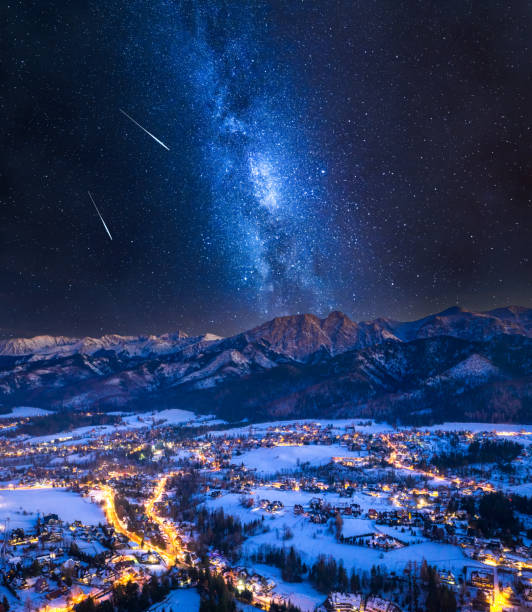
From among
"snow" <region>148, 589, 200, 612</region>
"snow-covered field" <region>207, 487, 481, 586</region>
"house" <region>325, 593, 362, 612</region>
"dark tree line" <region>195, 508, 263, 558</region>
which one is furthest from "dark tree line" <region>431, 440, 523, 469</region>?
"snow" <region>148, 589, 200, 612</region>

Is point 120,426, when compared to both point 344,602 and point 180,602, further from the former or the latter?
point 344,602

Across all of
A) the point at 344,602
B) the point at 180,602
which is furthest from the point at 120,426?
the point at 344,602

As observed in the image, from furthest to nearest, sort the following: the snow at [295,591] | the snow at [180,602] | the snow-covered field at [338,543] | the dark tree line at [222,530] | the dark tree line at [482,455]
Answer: the dark tree line at [482,455] → the dark tree line at [222,530] → the snow-covered field at [338,543] → the snow at [295,591] → the snow at [180,602]

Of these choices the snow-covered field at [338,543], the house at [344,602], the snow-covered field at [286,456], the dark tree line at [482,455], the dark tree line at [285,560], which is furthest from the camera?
the snow-covered field at [286,456]

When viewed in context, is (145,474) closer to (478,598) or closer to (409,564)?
(409,564)

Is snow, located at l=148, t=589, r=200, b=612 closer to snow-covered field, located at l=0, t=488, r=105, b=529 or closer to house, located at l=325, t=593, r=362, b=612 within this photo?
house, located at l=325, t=593, r=362, b=612

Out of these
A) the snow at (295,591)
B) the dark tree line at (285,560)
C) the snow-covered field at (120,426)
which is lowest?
the snow at (295,591)

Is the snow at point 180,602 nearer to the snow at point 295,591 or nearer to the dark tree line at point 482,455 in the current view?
the snow at point 295,591

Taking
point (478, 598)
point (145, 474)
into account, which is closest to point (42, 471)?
point (145, 474)

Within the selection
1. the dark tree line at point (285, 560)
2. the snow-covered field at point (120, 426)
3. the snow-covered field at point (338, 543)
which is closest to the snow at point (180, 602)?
the dark tree line at point (285, 560)
